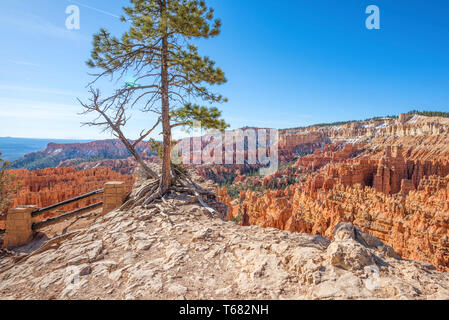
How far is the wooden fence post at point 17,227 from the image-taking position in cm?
591

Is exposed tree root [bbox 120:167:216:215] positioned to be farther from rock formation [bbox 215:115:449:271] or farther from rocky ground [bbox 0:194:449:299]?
rock formation [bbox 215:115:449:271]

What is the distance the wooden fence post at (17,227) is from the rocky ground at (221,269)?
11.8 ft

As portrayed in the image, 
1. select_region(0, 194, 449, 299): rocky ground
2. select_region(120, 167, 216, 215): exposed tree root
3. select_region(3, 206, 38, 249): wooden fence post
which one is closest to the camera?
select_region(0, 194, 449, 299): rocky ground

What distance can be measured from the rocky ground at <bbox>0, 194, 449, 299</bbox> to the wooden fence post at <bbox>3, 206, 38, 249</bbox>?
360 cm

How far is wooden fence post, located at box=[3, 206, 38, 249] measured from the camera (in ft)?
19.4

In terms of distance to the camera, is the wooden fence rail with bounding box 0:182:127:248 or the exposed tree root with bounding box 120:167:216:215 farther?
the wooden fence rail with bounding box 0:182:127:248

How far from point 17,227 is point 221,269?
22.8 feet

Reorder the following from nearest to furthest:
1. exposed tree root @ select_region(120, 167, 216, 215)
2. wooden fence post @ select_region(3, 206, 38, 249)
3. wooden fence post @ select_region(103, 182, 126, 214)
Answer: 1. exposed tree root @ select_region(120, 167, 216, 215)
2. wooden fence post @ select_region(3, 206, 38, 249)
3. wooden fence post @ select_region(103, 182, 126, 214)

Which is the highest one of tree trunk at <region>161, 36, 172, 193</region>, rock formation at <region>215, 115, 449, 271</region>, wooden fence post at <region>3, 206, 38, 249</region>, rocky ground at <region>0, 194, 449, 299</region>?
tree trunk at <region>161, 36, 172, 193</region>

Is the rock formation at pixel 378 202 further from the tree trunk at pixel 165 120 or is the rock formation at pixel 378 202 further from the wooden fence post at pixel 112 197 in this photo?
the wooden fence post at pixel 112 197

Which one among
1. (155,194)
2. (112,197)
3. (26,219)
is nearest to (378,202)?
(155,194)

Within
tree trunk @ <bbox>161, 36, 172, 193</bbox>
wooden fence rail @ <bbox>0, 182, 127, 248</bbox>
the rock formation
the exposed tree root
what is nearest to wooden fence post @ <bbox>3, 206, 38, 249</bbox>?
wooden fence rail @ <bbox>0, 182, 127, 248</bbox>
